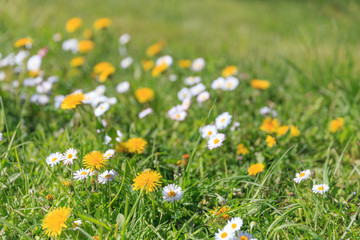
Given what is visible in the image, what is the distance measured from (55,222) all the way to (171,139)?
1.08 metres

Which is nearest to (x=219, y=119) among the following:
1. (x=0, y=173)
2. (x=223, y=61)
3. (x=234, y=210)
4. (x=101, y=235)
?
(x=234, y=210)

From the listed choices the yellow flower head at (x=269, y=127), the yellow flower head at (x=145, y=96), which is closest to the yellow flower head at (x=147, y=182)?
the yellow flower head at (x=269, y=127)

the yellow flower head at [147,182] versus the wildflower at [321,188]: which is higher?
the yellow flower head at [147,182]

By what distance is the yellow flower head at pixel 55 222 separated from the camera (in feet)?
4.21

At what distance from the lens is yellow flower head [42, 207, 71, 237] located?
128 cm

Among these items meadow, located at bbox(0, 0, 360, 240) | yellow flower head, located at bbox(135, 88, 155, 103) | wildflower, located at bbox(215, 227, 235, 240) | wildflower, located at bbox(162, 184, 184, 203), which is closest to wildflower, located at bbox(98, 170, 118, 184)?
meadow, located at bbox(0, 0, 360, 240)

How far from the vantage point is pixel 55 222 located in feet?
4.24

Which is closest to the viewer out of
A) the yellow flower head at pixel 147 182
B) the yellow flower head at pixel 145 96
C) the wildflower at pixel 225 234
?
the wildflower at pixel 225 234

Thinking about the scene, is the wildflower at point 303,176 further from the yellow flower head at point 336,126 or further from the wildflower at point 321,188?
the yellow flower head at point 336,126

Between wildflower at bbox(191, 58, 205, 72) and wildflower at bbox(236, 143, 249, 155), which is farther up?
wildflower at bbox(236, 143, 249, 155)

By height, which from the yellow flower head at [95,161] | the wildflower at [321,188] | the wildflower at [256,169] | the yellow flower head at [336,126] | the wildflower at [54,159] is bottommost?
the yellow flower head at [336,126]

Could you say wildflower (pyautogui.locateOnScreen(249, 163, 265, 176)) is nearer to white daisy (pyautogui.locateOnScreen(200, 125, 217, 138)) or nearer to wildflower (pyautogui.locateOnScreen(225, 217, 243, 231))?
white daisy (pyautogui.locateOnScreen(200, 125, 217, 138))

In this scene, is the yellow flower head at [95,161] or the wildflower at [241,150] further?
the wildflower at [241,150]

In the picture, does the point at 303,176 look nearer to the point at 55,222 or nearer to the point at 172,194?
the point at 172,194
